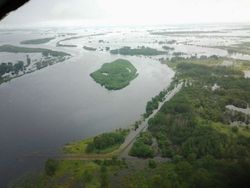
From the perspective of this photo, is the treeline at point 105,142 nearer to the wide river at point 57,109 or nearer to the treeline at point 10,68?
the wide river at point 57,109

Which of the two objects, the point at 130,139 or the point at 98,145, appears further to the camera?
the point at 130,139

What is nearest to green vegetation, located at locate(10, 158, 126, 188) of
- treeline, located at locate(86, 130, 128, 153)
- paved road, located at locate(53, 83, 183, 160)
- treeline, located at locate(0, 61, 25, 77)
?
paved road, located at locate(53, 83, 183, 160)

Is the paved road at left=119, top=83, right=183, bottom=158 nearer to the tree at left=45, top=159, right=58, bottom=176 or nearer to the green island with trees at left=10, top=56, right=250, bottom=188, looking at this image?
the green island with trees at left=10, top=56, right=250, bottom=188

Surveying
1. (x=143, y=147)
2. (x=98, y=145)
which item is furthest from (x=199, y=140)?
(x=98, y=145)

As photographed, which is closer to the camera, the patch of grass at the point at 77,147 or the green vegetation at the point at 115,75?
the patch of grass at the point at 77,147

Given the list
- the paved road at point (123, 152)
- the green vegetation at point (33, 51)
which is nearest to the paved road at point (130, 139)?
the paved road at point (123, 152)

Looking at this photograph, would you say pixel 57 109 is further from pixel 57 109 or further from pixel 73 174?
pixel 73 174
